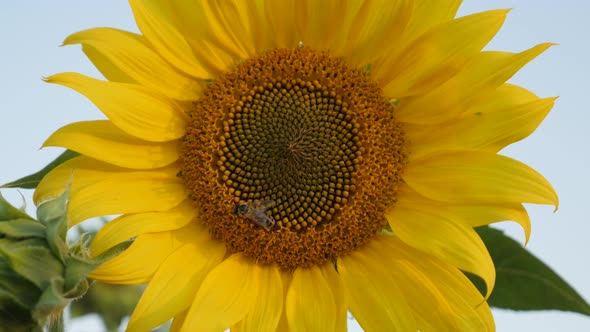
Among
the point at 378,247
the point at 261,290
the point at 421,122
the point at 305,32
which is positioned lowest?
the point at 261,290

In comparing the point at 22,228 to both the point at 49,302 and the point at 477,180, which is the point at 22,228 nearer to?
the point at 49,302

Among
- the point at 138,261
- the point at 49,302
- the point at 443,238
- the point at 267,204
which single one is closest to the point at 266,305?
the point at 267,204

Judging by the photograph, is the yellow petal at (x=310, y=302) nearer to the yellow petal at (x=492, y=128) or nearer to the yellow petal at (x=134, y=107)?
the yellow petal at (x=492, y=128)

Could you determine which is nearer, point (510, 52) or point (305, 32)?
point (510, 52)

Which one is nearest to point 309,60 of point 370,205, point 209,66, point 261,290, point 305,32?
point 305,32

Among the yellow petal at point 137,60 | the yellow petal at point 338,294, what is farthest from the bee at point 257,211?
the yellow petal at point 137,60

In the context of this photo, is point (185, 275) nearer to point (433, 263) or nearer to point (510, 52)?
point (433, 263)

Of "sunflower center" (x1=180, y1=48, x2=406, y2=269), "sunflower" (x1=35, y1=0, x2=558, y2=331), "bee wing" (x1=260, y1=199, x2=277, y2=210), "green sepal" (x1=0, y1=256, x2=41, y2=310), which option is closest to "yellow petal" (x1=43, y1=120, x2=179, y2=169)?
"sunflower" (x1=35, y1=0, x2=558, y2=331)
